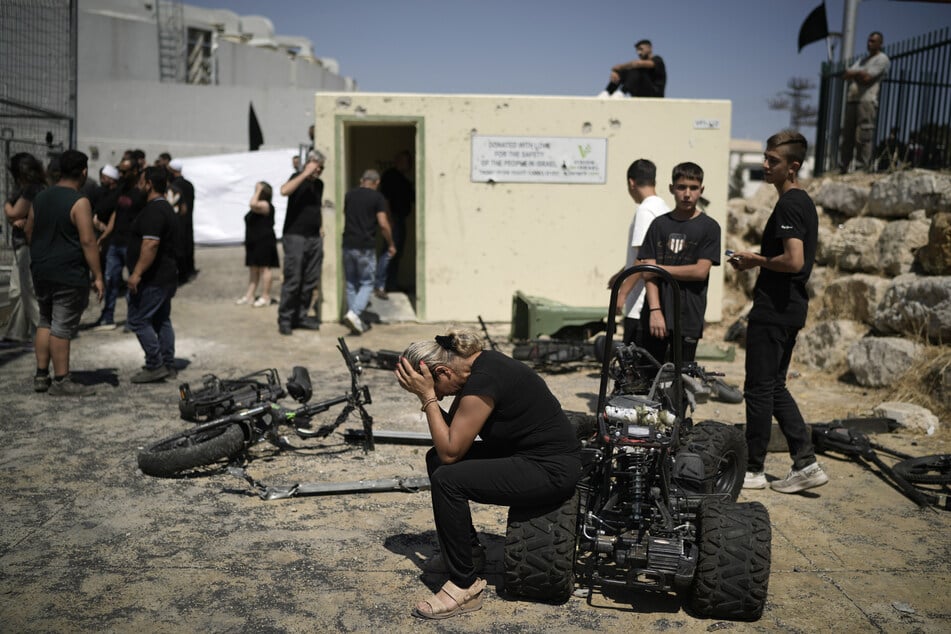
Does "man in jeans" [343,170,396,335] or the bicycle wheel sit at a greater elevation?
"man in jeans" [343,170,396,335]

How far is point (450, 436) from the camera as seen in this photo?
356 cm

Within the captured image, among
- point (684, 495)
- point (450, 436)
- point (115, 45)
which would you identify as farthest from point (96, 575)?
point (115, 45)

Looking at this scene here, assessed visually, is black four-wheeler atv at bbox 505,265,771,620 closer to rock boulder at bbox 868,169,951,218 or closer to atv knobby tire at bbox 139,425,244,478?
atv knobby tire at bbox 139,425,244,478

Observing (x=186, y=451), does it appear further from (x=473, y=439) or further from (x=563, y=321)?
(x=563, y=321)

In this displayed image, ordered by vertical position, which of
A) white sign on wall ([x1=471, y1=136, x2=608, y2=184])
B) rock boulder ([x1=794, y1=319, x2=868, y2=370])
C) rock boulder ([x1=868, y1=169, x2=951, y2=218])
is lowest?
rock boulder ([x1=794, y1=319, x2=868, y2=370])

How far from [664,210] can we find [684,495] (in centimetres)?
278

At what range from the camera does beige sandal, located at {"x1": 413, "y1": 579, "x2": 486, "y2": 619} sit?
3.45 m

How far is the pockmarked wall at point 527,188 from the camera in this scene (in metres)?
10.4

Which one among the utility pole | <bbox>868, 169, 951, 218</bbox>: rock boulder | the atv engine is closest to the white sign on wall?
<bbox>868, 169, 951, 218</bbox>: rock boulder

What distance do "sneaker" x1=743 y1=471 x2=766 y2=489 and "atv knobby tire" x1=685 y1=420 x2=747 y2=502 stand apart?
1.34 feet

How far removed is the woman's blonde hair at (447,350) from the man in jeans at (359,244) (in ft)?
20.3

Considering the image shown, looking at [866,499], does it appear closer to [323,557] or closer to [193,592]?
[323,557]

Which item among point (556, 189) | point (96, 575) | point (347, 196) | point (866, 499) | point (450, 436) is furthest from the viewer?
point (556, 189)

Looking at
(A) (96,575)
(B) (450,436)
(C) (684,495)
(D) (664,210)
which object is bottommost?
(A) (96,575)
